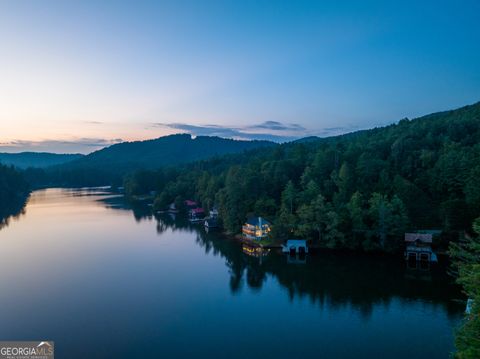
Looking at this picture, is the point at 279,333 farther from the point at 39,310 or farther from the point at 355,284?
the point at 39,310

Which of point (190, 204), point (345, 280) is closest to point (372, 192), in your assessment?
point (345, 280)

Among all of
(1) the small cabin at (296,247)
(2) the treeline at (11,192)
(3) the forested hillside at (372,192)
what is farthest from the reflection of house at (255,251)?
(2) the treeline at (11,192)

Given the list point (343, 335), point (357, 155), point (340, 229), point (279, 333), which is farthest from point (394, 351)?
point (357, 155)

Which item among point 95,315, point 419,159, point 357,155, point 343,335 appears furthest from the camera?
point 357,155

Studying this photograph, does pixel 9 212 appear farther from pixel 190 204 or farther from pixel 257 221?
pixel 257 221

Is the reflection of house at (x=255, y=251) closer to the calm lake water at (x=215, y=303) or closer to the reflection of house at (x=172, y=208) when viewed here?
the calm lake water at (x=215, y=303)

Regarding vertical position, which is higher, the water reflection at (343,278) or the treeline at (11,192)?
the treeline at (11,192)
